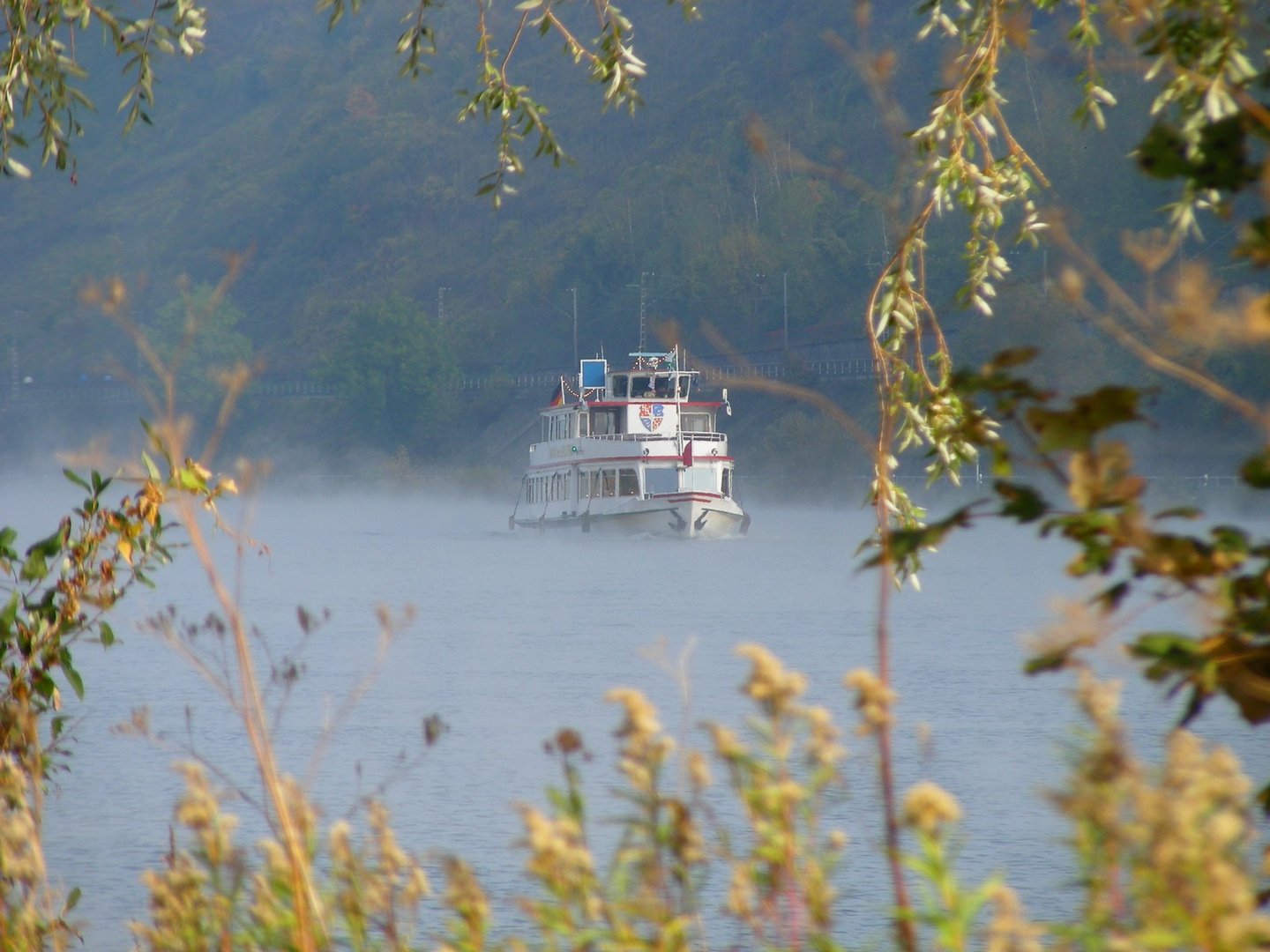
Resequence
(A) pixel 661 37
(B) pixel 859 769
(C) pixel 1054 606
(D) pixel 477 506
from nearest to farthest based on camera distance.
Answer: (C) pixel 1054 606 → (B) pixel 859 769 → (D) pixel 477 506 → (A) pixel 661 37

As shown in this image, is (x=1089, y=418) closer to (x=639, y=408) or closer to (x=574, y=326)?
(x=639, y=408)

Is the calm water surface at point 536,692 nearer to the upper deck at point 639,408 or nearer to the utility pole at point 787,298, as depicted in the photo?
the upper deck at point 639,408

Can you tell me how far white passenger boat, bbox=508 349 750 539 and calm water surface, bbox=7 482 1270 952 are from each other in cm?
553

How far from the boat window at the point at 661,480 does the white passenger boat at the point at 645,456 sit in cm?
2

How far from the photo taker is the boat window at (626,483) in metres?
46.0

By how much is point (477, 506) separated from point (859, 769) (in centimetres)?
6654

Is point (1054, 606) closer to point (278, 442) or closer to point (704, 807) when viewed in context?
point (704, 807)

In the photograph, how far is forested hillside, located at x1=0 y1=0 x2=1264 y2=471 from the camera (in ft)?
220

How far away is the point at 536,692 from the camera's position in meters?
16.2

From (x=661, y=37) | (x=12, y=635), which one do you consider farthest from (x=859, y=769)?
(x=661, y=37)

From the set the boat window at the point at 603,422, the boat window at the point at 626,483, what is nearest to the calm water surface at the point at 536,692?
the boat window at the point at 626,483

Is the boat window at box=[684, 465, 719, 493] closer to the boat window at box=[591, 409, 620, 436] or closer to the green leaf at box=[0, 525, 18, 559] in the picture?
the boat window at box=[591, 409, 620, 436]

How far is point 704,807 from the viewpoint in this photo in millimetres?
2332

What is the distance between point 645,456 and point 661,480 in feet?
5.06
